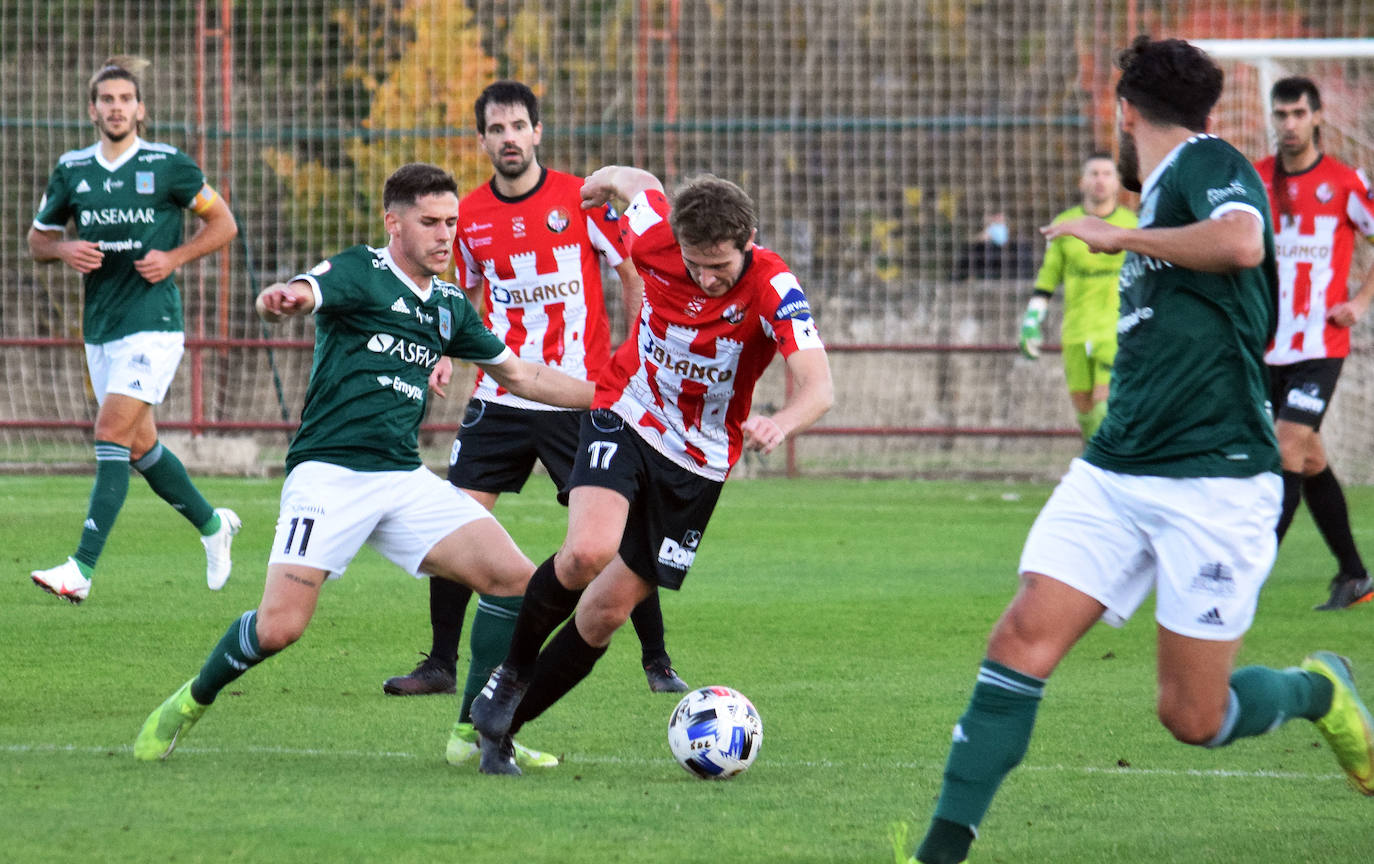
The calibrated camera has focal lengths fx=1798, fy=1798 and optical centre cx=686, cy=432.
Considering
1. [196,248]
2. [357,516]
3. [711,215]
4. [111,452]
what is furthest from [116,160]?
[711,215]

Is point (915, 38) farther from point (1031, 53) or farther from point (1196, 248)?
point (1196, 248)

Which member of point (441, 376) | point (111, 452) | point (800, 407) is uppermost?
point (800, 407)

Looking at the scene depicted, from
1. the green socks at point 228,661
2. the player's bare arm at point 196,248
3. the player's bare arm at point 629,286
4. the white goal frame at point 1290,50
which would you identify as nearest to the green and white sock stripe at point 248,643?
the green socks at point 228,661

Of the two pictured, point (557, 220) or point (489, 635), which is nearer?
point (489, 635)

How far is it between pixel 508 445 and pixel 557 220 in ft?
3.09

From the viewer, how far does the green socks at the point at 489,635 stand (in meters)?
5.58

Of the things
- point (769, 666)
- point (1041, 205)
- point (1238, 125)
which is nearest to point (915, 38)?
point (1041, 205)

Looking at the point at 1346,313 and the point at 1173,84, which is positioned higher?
the point at 1173,84

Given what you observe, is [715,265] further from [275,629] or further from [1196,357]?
[275,629]

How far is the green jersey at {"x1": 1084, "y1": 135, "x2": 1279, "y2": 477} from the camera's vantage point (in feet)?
13.4

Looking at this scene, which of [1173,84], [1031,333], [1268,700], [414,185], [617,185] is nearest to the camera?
[1173,84]

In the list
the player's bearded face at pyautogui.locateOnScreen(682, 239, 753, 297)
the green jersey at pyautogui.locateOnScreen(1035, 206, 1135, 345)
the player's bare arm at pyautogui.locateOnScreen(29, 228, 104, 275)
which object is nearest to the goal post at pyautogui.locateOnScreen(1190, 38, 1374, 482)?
the green jersey at pyautogui.locateOnScreen(1035, 206, 1135, 345)

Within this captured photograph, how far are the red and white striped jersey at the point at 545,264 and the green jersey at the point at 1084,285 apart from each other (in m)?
5.87

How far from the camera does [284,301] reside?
5004 mm
